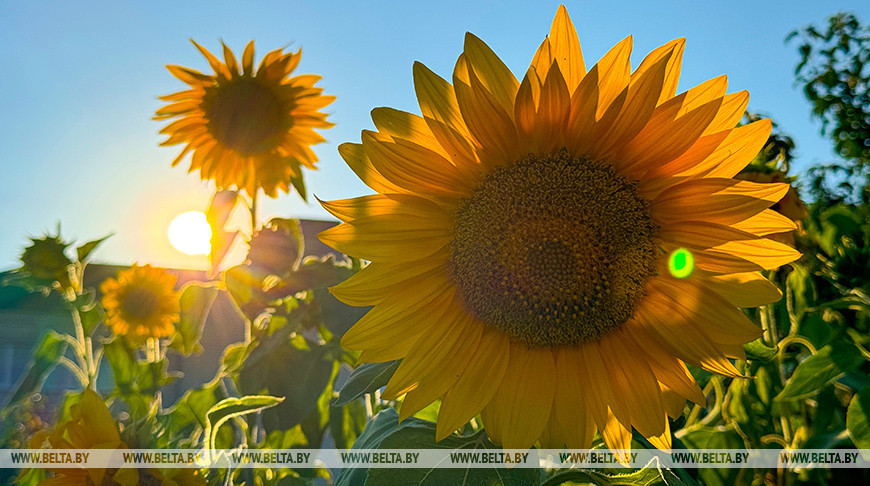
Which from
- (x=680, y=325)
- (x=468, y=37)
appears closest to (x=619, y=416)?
(x=680, y=325)

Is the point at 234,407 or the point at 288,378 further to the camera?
the point at 288,378

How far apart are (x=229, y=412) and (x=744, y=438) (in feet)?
2.41

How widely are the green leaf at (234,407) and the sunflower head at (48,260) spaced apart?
45.9 inches

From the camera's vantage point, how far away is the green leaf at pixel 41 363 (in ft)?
4.97

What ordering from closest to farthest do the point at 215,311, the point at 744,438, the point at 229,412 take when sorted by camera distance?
the point at 229,412 < the point at 744,438 < the point at 215,311

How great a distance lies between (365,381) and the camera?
2.04 ft

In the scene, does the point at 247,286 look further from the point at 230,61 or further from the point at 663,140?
the point at 663,140

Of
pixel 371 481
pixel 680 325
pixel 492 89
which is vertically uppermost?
pixel 492 89

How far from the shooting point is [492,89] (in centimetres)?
57

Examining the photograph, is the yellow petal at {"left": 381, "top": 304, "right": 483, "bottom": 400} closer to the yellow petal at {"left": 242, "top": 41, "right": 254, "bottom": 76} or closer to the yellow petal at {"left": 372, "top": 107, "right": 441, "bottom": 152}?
the yellow petal at {"left": 372, "top": 107, "right": 441, "bottom": 152}

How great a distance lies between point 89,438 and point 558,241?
66 cm

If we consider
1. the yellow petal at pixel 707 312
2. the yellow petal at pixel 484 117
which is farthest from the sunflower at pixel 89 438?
the yellow petal at pixel 707 312

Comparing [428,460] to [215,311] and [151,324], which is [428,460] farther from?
[151,324]

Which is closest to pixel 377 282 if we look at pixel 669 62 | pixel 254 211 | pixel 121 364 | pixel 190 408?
pixel 669 62
